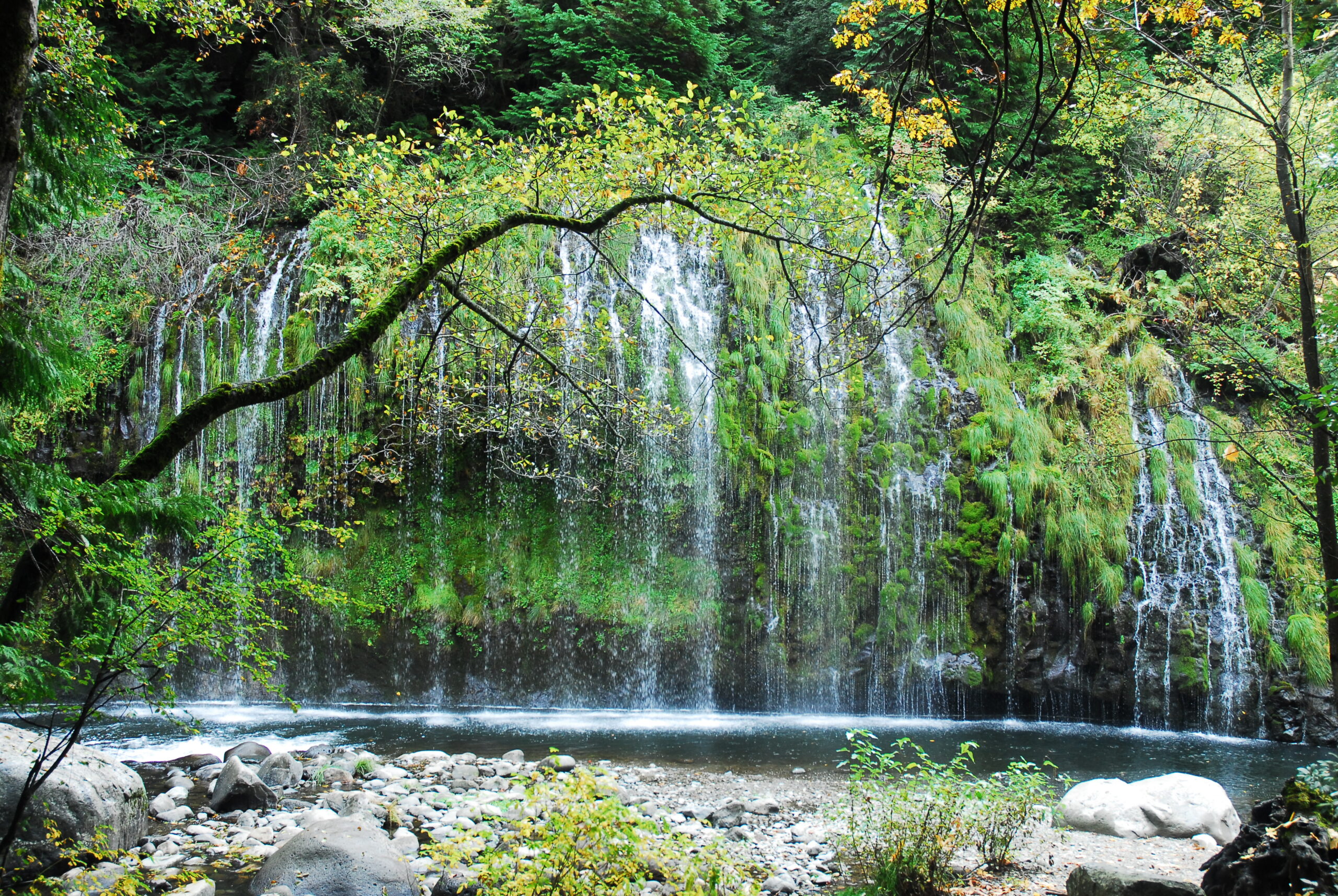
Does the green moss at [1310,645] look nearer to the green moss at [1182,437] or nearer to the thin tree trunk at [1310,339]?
the green moss at [1182,437]

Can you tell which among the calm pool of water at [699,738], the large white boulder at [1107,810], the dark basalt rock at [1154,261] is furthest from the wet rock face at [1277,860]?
the dark basalt rock at [1154,261]

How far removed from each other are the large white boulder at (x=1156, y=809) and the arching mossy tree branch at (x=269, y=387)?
5.41 meters

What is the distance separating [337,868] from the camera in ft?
14.3

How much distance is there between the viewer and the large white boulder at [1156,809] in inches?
229

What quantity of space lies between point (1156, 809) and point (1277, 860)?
255 centimetres

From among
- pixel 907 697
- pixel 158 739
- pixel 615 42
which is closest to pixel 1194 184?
pixel 907 697

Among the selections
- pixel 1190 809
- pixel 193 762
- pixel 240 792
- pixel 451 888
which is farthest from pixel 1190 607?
pixel 193 762

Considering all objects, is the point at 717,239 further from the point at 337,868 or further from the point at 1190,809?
the point at 1190,809

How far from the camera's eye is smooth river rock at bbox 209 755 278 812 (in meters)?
5.95

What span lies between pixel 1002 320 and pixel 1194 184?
10.8 ft

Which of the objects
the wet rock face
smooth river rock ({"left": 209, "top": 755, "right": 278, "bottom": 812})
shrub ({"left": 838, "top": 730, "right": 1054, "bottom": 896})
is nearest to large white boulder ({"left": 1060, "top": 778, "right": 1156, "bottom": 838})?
shrub ({"left": 838, "top": 730, "right": 1054, "bottom": 896})

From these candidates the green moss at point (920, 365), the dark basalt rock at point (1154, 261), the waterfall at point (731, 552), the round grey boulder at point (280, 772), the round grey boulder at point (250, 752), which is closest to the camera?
the round grey boulder at point (280, 772)

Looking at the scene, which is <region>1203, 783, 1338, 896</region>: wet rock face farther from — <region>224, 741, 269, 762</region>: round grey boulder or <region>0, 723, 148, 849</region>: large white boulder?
<region>224, 741, 269, 762</region>: round grey boulder

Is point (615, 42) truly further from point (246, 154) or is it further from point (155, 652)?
point (155, 652)
